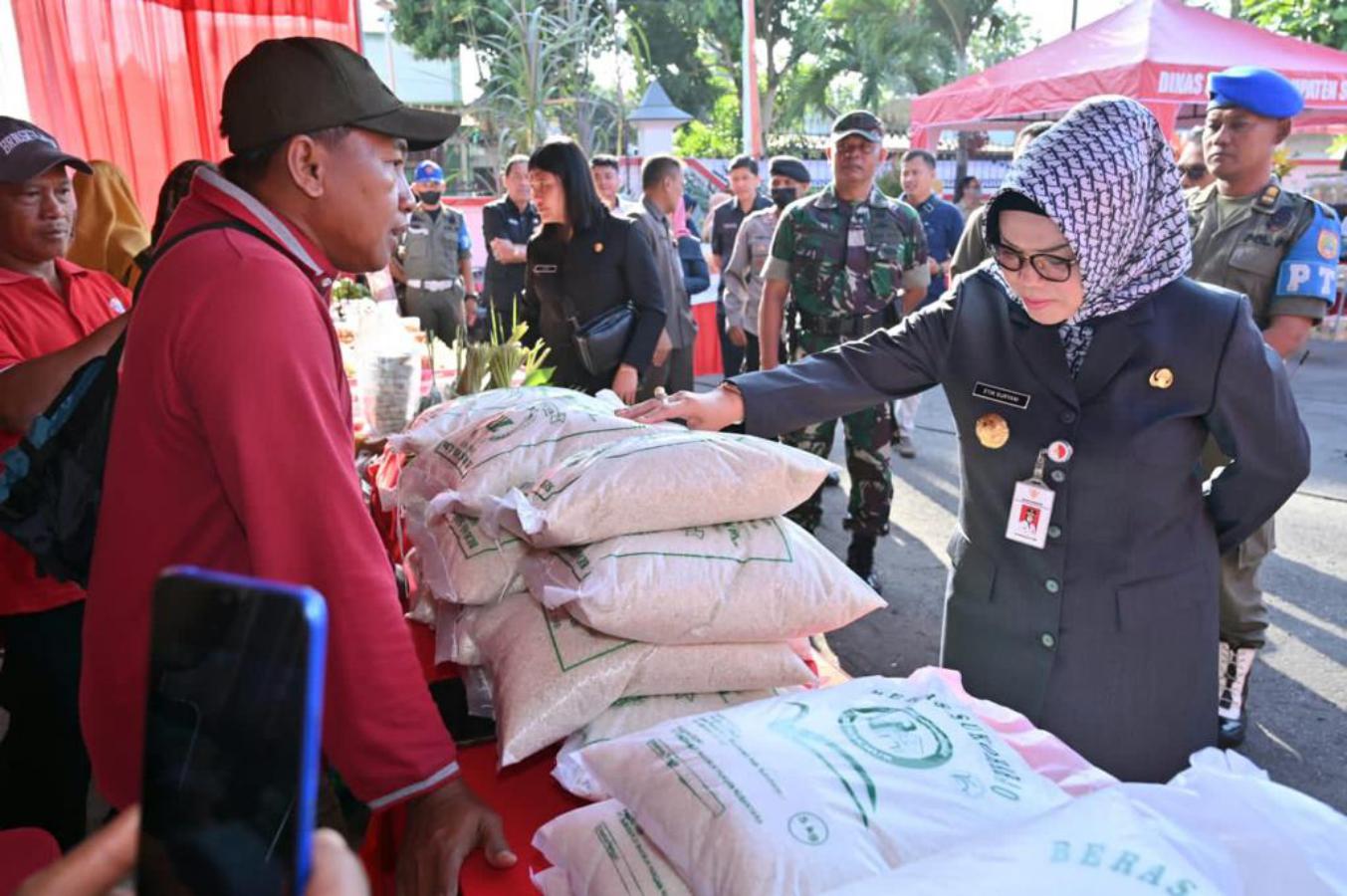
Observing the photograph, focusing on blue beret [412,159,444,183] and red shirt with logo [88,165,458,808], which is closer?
red shirt with logo [88,165,458,808]

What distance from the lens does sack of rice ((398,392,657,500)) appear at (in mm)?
1696

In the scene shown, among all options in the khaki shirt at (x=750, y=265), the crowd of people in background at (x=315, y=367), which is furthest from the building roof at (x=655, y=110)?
the crowd of people in background at (x=315, y=367)

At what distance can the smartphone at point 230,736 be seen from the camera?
0.40m

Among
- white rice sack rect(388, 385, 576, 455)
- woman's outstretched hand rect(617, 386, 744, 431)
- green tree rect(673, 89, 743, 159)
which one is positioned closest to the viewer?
woman's outstretched hand rect(617, 386, 744, 431)

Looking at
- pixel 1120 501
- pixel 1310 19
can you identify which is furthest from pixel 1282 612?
pixel 1310 19

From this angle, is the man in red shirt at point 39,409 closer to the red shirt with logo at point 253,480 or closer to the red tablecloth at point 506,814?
the red shirt with logo at point 253,480

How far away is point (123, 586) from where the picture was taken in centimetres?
122

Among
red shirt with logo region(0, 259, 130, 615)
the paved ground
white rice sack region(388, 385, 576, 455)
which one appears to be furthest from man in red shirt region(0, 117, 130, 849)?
the paved ground

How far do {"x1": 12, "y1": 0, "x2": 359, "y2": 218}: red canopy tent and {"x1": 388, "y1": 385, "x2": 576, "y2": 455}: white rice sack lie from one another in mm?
2810

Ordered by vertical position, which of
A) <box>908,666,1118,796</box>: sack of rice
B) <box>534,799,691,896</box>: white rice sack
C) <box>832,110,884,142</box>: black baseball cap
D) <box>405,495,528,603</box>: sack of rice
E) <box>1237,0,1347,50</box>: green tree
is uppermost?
<box>1237,0,1347,50</box>: green tree

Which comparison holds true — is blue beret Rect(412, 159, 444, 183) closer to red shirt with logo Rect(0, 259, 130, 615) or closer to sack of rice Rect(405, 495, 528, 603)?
red shirt with logo Rect(0, 259, 130, 615)

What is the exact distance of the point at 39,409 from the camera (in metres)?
2.03

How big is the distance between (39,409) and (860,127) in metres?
3.61

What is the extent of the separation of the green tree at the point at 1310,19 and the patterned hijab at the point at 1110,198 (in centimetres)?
1400
